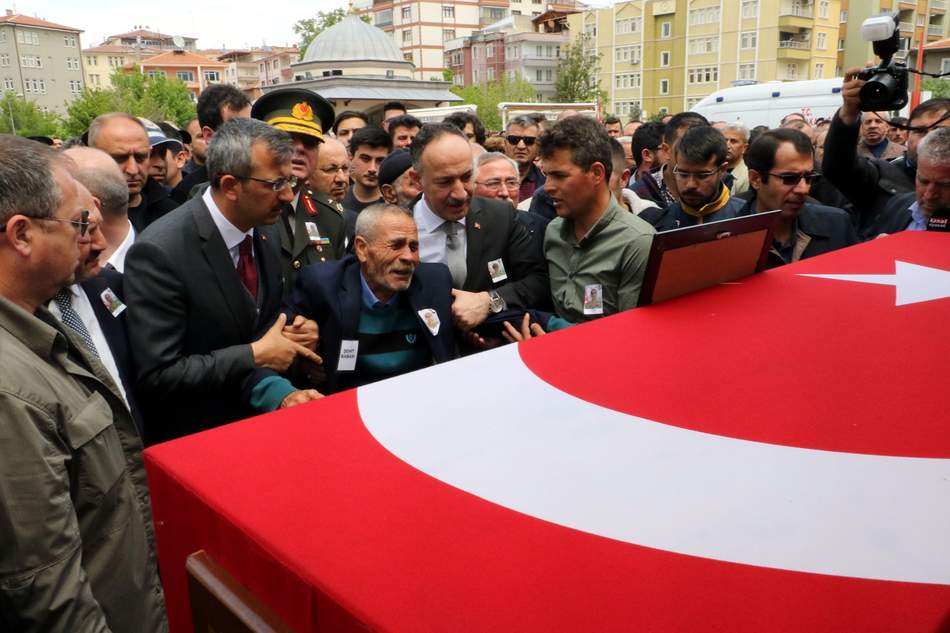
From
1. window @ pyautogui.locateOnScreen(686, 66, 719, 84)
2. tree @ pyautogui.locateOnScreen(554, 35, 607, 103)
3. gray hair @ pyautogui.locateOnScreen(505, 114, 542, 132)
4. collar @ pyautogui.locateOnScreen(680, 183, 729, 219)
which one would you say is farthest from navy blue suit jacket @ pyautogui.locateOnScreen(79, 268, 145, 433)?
Answer: window @ pyautogui.locateOnScreen(686, 66, 719, 84)

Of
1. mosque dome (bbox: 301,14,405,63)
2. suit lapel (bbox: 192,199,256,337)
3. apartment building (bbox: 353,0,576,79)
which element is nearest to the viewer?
suit lapel (bbox: 192,199,256,337)

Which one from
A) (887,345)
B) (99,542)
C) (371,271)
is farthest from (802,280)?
(99,542)

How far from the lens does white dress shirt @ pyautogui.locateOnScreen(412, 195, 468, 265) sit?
3.48 metres

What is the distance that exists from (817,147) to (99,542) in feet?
29.1

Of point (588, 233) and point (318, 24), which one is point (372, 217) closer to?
point (588, 233)

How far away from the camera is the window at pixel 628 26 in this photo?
2414 inches

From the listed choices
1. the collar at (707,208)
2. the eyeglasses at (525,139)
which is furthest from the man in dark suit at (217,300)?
the eyeglasses at (525,139)

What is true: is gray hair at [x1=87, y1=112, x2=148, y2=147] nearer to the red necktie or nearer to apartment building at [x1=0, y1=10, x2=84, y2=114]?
the red necktie

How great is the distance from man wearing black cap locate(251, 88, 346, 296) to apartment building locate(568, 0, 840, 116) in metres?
55.7

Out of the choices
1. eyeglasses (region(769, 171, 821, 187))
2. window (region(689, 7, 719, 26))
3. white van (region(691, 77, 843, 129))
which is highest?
window (region(689, 7, 719, 26))

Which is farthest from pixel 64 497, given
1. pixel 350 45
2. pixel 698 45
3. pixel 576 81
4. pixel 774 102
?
pixel 698 45

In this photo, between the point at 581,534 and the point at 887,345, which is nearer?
the point at 581,534

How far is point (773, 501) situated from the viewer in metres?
0.96

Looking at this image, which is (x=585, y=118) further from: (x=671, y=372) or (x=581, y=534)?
(x=581, y=534)
